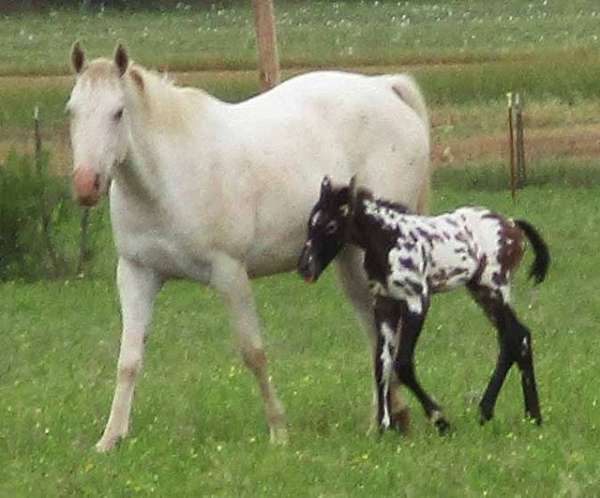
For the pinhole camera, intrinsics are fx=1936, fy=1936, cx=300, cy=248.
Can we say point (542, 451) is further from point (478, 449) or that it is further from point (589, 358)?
point (589, 358)

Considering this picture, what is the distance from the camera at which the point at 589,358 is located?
13.1 m

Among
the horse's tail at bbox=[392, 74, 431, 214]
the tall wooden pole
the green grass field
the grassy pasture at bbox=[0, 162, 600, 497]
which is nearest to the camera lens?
the grassy pasture at bbox=[0, 162, 600, 497]

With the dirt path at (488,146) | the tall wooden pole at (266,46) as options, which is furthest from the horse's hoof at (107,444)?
the dirt path at (488,146)

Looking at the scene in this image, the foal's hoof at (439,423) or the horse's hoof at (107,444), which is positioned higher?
the horse's hoof at (107,444)

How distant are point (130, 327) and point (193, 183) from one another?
0.81 meters

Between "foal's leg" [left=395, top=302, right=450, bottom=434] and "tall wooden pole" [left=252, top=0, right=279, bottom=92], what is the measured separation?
14983 millimetres

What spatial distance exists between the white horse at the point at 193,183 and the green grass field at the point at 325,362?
62 centimetres

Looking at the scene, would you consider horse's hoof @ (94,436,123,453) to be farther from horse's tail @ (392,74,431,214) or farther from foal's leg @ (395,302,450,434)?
horse's tail @ (392,74,431,214)

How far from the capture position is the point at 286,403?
1086 cm

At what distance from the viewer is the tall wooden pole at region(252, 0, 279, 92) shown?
24.7 metres

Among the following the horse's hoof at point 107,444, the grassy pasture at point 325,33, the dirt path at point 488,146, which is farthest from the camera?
the grassy pasture at point 325,33

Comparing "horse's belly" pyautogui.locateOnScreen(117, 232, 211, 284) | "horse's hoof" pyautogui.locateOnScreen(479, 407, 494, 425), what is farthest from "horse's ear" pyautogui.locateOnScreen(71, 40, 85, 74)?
"horse's hoof" pyautogui.locateOnScreen(479, 407, 494, 425)

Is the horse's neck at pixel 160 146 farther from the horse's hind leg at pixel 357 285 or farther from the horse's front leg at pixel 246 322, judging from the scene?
the horse's hind leg at pixel 357 285

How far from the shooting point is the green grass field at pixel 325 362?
848 cm
